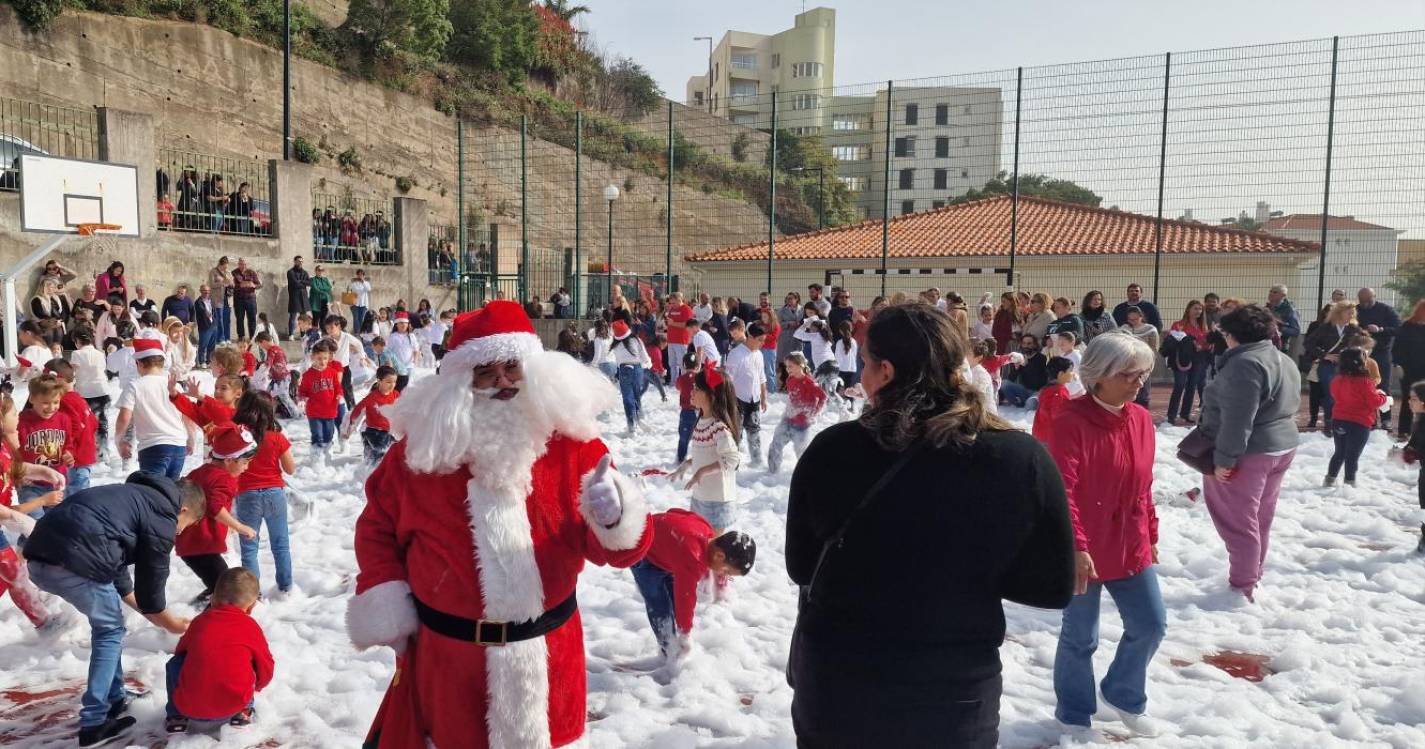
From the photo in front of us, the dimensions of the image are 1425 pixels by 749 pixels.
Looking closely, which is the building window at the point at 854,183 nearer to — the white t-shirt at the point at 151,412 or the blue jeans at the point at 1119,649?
the white t-shirt at the point at 151,412

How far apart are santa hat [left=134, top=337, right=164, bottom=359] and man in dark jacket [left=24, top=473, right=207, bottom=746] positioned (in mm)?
3267

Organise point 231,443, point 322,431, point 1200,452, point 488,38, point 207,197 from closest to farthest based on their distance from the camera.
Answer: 1. point 231,443
2. point 1200,452
3. point 322,431
4. point 207,197
5. point 488,38

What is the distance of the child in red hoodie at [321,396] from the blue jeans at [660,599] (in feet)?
19.3

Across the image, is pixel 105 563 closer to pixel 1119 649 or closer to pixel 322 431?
pixel 1119 649

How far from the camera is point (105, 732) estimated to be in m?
3.98

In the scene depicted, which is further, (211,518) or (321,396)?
(321,396)

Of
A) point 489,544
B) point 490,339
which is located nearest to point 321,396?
point 490,339

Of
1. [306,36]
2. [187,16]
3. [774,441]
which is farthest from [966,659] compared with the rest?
[306,36]

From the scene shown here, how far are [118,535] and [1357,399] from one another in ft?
30.8

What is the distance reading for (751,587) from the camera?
602 centimetres

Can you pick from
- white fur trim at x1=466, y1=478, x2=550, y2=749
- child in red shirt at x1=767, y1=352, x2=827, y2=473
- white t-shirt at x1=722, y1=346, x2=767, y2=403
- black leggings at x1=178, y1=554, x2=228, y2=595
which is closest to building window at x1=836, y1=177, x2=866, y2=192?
white t-shirt at x1=722, y1=346, x2=767, y2=403

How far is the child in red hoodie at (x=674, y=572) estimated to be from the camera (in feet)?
14.4

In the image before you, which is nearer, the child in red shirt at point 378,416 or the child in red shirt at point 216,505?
the child in red shirt at point 216,505

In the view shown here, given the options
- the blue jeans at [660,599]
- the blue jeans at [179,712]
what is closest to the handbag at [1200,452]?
the blue jeans at [660,599]
